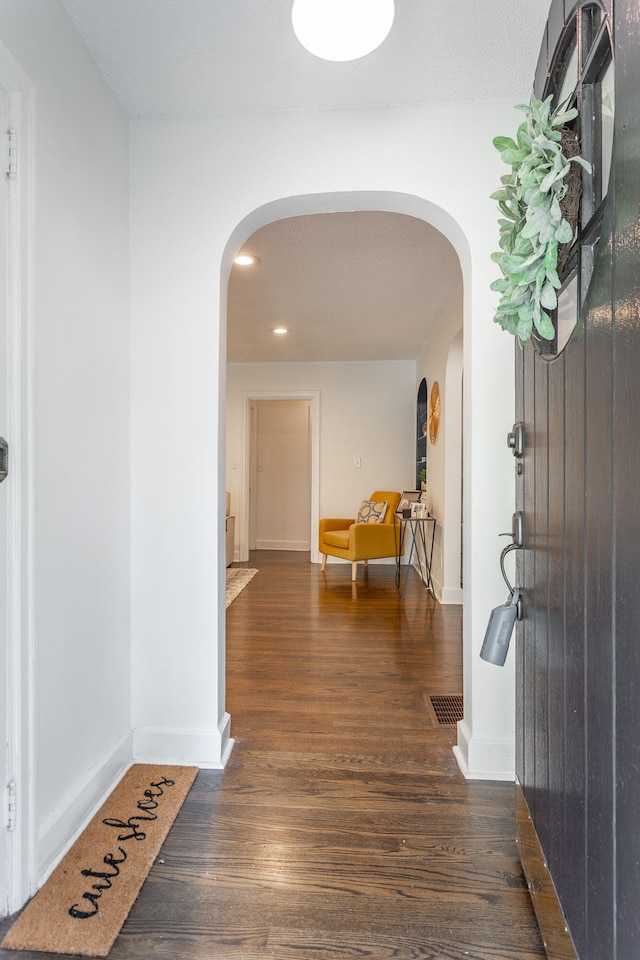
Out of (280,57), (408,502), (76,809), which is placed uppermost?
(280,57)

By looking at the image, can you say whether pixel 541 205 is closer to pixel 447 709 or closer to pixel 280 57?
pixel 280 57

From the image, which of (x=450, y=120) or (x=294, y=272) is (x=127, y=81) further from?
(x=294, y=272)

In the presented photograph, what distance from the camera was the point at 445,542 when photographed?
442 cm

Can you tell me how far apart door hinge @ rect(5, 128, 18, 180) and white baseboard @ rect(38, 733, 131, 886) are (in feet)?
5.28

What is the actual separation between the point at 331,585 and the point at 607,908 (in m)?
4.31

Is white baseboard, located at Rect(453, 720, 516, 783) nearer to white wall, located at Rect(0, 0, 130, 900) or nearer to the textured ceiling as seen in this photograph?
white wall, located at Rect(0, 0, 130, 900)

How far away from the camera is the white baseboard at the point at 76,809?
1.33m

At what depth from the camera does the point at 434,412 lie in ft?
16.0

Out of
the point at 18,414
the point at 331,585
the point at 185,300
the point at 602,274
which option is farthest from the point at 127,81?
the point at 331,585

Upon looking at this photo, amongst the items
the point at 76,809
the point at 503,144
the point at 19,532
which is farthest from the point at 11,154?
the point at 76,809

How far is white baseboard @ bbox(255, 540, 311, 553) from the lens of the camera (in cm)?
743

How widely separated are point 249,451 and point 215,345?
14.9ft

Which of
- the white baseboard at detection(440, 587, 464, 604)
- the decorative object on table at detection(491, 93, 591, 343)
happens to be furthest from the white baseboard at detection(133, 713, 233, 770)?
the white baseboard at detection(440, 587, 464, 604)

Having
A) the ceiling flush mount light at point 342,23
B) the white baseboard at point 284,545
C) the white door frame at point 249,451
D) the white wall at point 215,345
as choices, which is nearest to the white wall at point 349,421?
the white door frame at point 249,451
